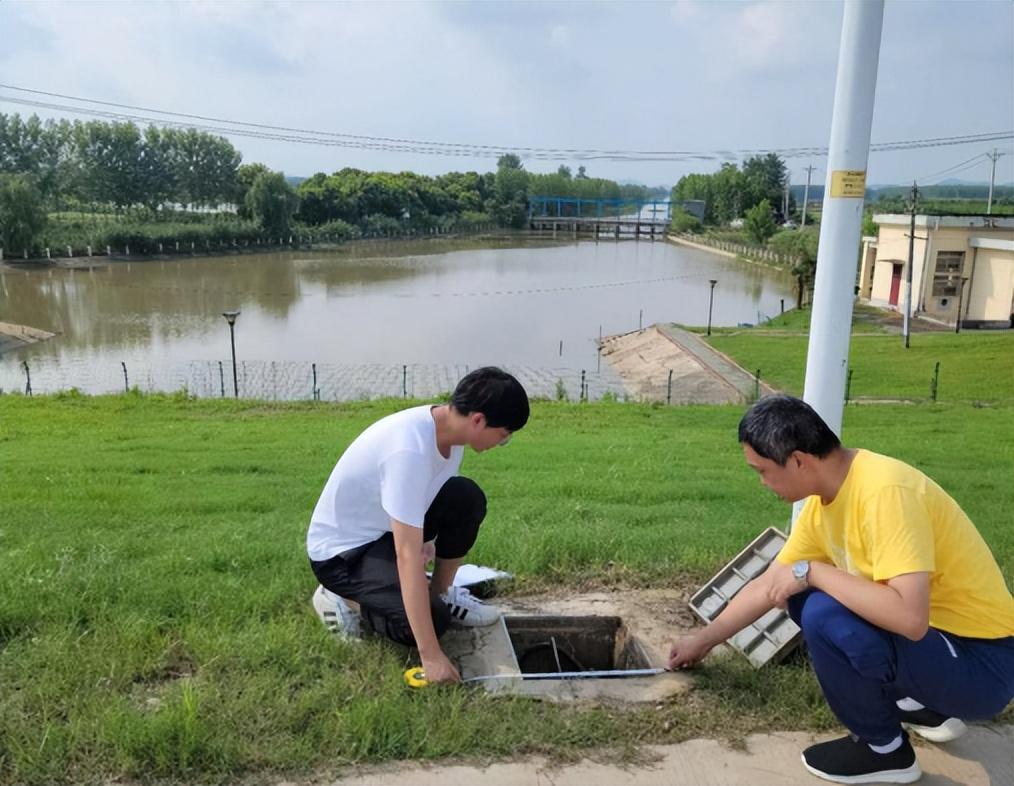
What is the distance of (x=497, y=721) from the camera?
2455mm

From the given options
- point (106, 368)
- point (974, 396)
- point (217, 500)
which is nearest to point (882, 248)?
point (974, 396)

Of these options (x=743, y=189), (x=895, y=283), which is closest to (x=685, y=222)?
(x=743, y=189)

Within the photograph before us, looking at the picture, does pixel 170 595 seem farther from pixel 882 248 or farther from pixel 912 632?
pixel 882 248

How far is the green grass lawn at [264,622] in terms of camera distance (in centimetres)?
231

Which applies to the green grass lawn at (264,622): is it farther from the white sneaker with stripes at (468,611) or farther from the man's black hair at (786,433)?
the man's black hair at (786,433)

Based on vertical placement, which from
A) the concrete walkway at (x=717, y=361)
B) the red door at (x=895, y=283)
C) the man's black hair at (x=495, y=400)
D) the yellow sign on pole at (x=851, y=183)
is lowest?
the concrete walkway at (x=717, y=361)

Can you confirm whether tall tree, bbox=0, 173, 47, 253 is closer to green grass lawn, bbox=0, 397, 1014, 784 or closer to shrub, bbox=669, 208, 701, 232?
green grass lawn, bbox=0, 397, 1014, 784

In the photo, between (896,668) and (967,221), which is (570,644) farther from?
(967,221)

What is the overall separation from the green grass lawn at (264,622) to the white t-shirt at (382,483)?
15.9 inches

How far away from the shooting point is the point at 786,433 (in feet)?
6.96

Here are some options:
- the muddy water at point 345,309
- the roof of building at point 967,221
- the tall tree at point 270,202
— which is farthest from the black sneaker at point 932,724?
the tall tree at point 270,202

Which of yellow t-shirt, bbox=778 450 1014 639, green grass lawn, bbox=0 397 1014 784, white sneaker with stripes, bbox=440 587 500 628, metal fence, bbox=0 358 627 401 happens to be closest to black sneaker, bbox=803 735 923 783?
green grass lawn, bbox=0 397 1014 784

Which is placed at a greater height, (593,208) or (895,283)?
(593,208)

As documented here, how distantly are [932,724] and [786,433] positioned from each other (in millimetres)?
1055
